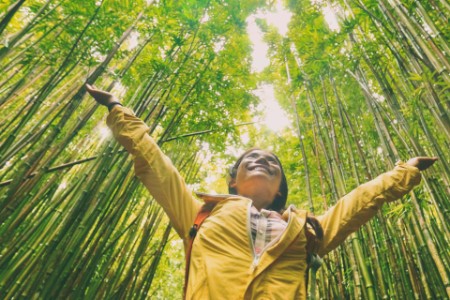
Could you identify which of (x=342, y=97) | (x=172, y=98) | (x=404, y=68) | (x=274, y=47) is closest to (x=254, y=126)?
(x=274, y=47)

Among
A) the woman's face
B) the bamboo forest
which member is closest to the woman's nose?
the woman's face

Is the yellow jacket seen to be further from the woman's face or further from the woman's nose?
the woman's nose

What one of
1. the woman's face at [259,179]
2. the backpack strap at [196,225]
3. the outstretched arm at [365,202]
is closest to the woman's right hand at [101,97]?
the backpack strap at [196,225]

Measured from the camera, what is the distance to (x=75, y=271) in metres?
1.99

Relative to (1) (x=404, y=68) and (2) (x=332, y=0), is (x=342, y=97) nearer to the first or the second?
(2) (x=332, y=0)

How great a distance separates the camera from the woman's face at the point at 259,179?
185 centimetres

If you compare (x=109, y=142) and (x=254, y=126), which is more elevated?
(x=254, y=126)

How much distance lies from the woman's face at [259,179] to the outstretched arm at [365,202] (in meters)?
0.39

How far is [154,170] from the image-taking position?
1373 millimetres

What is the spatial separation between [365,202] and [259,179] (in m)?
0.58

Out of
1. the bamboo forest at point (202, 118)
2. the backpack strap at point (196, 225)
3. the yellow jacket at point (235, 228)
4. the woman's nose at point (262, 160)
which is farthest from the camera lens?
the woman's nose at point (262, 160)

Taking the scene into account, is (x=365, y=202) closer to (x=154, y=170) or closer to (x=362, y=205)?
(x=362, y=205)

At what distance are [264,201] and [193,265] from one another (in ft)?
2.37

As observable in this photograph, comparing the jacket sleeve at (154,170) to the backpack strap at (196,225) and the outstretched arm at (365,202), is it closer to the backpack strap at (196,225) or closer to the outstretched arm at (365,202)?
the backpack strap at (196,225)
